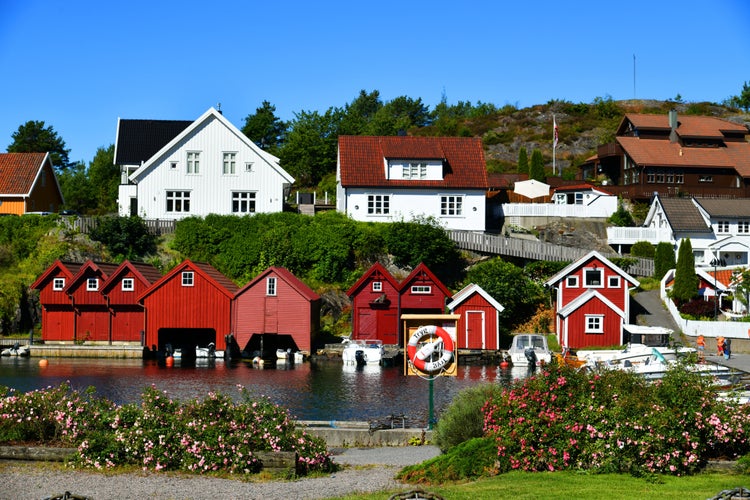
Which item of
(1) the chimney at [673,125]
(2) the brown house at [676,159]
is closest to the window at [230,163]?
(2) the brown house at [676,159]

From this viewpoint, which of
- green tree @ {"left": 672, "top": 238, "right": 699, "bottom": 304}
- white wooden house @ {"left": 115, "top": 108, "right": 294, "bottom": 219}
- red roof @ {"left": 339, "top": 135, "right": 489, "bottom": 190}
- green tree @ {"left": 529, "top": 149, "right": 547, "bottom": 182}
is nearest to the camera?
green tree @ {"left": 672, "top": 238, "right": 699, "bottom": 304}

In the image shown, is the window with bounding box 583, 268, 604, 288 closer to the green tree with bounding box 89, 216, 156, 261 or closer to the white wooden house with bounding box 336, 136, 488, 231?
the white wooden house with bounding box 336, 136, 488, 231

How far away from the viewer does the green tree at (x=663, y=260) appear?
60.4 meters

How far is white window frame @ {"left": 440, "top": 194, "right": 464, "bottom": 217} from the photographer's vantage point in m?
65.6

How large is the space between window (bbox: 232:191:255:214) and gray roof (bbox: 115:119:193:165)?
11.8 m

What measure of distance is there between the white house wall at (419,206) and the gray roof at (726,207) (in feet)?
54.6

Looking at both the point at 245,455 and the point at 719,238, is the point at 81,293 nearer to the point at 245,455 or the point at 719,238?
the point at 245,455

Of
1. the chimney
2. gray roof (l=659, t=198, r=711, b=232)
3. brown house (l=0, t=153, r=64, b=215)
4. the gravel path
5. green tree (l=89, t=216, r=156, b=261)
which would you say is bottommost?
the gravel path

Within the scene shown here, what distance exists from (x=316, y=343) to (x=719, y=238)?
31374mm

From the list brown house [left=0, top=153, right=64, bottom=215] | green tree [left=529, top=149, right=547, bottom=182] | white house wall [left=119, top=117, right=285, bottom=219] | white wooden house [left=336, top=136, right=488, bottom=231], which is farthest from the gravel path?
green tree [left=529, top=149, right=547, bottom=182]

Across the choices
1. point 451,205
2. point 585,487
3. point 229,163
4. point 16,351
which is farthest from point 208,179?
point 585,487

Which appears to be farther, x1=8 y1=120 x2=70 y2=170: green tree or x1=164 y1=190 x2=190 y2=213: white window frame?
x1=8 y1=120 x2=70 y2=170: green tree

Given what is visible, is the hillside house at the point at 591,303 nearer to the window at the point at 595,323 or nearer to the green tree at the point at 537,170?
the window at the point at 595,323

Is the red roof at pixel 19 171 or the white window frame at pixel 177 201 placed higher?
the red roof at pixel 19 171
